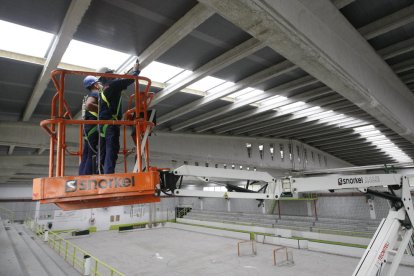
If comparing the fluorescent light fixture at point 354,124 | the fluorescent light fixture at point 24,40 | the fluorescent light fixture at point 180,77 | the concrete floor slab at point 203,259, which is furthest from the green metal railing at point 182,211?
the fluorescent light fixture at point 24,40

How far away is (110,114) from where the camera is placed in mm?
4109

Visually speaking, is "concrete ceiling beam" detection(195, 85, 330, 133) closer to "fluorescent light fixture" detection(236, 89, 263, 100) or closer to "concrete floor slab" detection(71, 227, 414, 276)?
"fluorescent light fixture" detection(236, 89, 263, 100)

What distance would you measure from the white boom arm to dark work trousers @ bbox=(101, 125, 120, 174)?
5.61 feet

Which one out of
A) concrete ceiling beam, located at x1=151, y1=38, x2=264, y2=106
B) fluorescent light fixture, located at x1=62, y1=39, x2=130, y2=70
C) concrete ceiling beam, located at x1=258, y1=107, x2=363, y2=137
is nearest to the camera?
concrete ceiling beam, located at x1=151, y1=38, x2=264, y2=106

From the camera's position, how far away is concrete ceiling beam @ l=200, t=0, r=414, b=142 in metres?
3.41

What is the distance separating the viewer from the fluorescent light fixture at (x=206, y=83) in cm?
754

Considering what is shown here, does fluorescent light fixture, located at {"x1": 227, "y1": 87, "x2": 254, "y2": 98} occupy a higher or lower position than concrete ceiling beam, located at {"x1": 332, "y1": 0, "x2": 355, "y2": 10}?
lower

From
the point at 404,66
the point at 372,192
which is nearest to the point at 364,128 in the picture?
the point at 404,66

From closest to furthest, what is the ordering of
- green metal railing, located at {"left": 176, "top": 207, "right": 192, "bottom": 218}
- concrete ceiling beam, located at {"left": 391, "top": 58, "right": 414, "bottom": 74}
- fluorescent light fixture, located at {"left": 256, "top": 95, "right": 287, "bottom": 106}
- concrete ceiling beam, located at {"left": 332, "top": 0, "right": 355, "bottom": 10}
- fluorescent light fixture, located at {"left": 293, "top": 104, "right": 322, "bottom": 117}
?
concrete ceiling beam, located at {"left": 332, "top": 0, "right": 355, "bottom": 10}, concrete ceiling beam, located at {"left": 391, "top": 58, "right": 414, "bottom": 74}, fluorescent light fixture, located at {"left": 256, "top": 95, "right": 287, "bottom": 106}, fluorescent light fixture, located at {"left": 293, "top": 104, "right": 322, "bottom": 117}, green metal railing, located at {"left": 176, "top": 207, "right": 192, "bottom": 218}

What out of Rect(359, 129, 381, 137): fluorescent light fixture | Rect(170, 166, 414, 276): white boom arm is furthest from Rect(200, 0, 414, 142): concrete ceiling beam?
Rect(359, 129, 381, 137): fluorescent light fixture

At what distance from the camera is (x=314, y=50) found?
4.25m

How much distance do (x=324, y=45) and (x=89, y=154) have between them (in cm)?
426

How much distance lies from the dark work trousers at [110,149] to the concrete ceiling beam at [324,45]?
7.29 feet

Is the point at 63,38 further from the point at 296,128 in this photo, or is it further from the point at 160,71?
the point at 296,128
